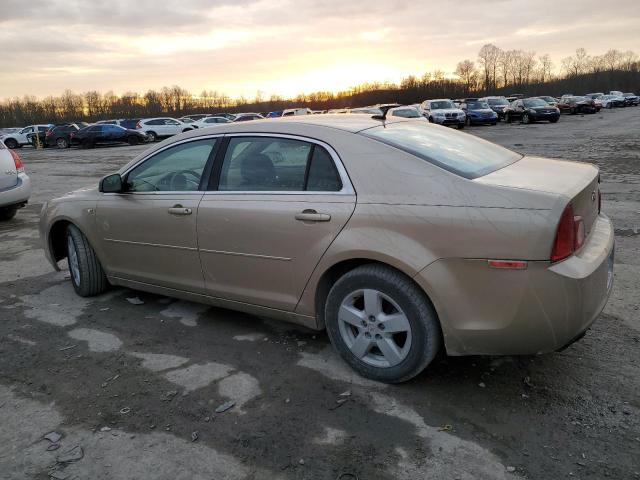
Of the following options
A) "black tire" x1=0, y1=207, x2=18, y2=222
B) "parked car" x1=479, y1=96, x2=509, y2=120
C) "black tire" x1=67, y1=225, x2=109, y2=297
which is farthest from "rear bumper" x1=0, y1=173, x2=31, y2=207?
"parked car" x1=479, y1=96, x2=509, y2=120

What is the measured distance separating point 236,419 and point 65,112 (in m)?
105

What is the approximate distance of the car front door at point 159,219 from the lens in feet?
12.7

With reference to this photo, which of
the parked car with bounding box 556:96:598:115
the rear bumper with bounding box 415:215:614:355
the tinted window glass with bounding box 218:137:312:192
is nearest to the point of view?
the rear bumper with bounding box 415:215:614:355

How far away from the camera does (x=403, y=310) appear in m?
2.95

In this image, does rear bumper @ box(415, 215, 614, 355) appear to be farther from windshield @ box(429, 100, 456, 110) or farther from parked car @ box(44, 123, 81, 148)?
parked car @ box(44, 123, 81, 148)

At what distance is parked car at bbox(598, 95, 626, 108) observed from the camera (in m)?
58.6

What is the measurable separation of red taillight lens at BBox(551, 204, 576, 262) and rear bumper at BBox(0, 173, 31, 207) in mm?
8579

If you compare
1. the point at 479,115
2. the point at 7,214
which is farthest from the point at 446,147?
the point at 479,115

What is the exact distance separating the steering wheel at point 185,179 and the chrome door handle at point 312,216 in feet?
3.39

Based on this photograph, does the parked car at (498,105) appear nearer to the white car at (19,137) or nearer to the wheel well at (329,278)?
the white car at (19,137)

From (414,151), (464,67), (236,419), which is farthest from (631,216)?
(464,67)

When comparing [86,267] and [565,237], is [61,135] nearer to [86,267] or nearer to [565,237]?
[86,267]

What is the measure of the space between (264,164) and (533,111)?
33945 millimetres

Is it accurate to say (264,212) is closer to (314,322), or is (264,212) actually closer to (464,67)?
(314,322)
